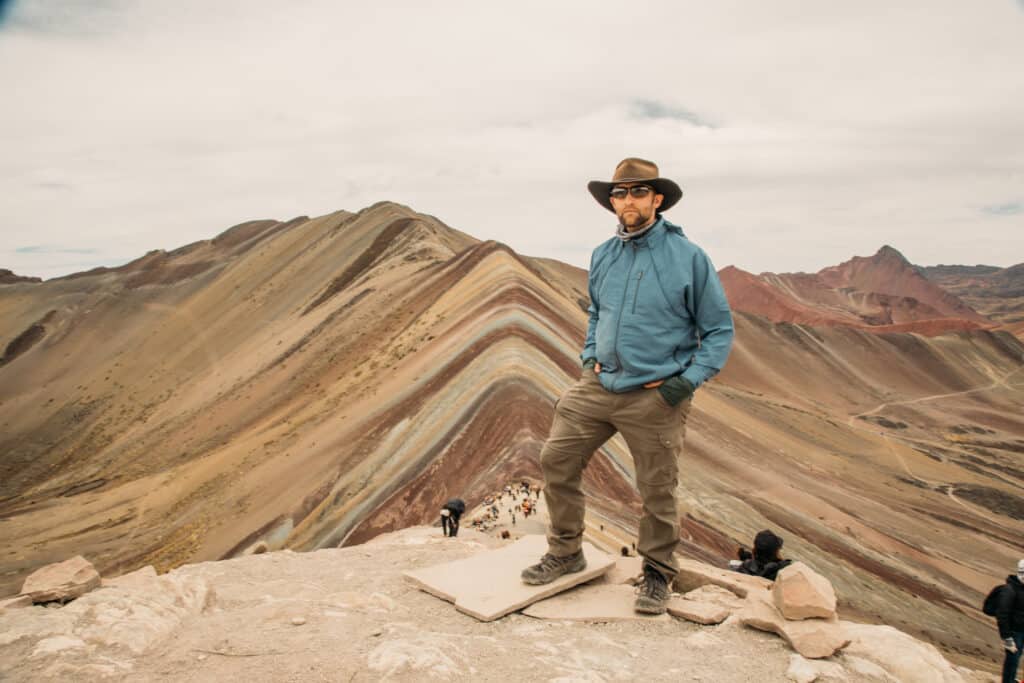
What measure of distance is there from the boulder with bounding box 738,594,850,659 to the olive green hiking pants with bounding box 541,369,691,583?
0.55 meters

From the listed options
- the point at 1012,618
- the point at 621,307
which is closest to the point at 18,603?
the point at 621,307

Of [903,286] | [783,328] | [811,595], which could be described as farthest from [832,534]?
[903,286]

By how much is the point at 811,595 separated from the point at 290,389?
25515mm

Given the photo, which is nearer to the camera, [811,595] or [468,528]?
[811,595]

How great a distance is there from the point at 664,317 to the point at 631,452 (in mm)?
874

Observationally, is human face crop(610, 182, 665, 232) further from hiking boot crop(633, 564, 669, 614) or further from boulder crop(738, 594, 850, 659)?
boulder crop(738, 594, 850, 659)

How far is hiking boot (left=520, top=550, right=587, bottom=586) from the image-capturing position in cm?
452

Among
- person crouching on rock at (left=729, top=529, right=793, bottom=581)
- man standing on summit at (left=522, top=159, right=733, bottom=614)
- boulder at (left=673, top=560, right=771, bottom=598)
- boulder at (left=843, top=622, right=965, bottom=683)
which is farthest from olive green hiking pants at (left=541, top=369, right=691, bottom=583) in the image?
person crouching on rock at (left=729, top=529, right=793, bottom=581)

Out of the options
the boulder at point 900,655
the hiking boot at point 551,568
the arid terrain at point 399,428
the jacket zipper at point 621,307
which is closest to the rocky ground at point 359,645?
the boulder at point 900,655

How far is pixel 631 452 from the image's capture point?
4.11 meters

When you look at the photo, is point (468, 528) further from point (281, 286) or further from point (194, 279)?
point (194, 279)

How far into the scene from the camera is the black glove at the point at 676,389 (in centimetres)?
386

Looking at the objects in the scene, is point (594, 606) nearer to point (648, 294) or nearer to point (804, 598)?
point (804, 598)

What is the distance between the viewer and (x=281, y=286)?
46250mm
